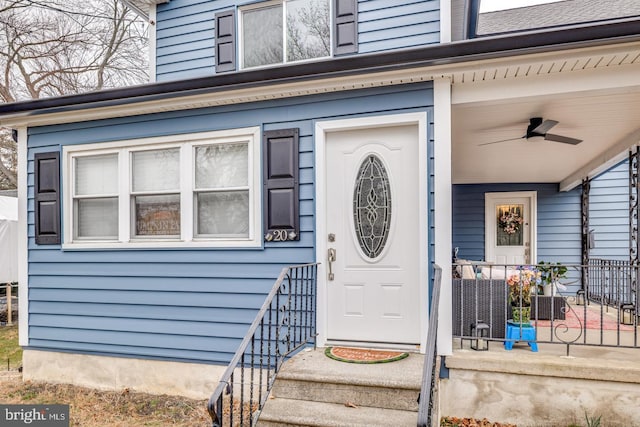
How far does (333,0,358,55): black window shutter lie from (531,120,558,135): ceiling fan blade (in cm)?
230

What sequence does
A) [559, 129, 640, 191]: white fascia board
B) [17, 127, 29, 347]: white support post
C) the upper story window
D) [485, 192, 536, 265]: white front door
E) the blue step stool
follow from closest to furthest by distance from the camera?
the blue step stool < [17, 127, 29, 347]: white support post < [559, 129, 640, 191]: white fascia board < the upper story window < [485, 192, 536, 265]: white front door

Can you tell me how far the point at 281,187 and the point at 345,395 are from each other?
74.8 inches

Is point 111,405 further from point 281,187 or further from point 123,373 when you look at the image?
point 281,187

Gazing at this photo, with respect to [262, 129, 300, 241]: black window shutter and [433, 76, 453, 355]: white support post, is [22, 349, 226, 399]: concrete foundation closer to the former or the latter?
[262, 129, 300, 241]: black window shutter

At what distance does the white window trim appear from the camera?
412 centimetres

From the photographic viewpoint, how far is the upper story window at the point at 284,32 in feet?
18.2

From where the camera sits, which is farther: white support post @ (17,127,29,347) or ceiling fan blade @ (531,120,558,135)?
white support post @ (17,127,29,347)

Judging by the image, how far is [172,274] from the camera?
4.39m

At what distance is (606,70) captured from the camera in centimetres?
326

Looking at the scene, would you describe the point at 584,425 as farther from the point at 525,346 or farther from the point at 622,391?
the point at 525,346

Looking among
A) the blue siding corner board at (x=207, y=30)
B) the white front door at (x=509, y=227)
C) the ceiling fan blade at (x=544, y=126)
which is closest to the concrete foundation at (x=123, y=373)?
the blue siding corner board at (x=207, y=30)

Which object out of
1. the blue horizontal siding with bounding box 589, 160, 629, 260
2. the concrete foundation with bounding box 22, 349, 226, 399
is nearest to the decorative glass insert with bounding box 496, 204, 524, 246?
the blue horizontal siding with bounding box 589, 160, 629, 260

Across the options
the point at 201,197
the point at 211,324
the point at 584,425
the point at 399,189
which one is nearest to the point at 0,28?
the point at 201,197

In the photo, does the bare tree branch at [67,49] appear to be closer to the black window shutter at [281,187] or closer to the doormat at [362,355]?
the black window shutter at [281,187]
